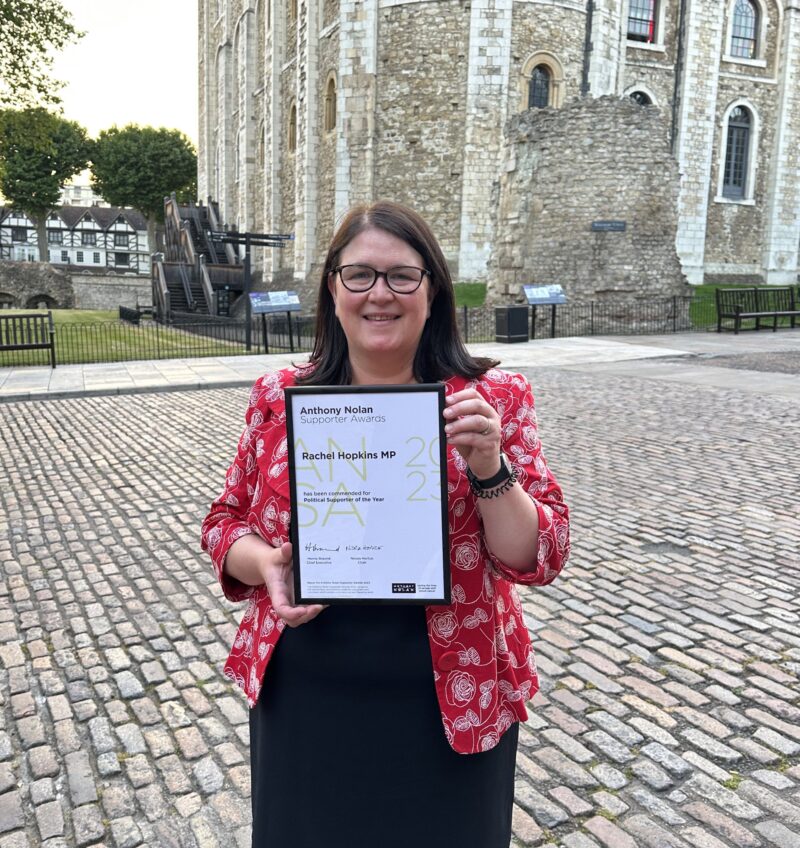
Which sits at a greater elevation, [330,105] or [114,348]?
[330,105]

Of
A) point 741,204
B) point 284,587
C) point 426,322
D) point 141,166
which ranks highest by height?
point 141,166

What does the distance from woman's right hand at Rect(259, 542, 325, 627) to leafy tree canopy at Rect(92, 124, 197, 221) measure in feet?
221

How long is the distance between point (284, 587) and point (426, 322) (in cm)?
73

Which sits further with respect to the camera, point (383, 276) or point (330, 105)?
point (330, 105)

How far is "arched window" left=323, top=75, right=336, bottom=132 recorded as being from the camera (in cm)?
3128

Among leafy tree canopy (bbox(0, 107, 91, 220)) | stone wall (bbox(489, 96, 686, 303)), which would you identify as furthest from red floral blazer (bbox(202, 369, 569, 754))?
leafy tree canopy (bbox(0, 107, 91, 220))

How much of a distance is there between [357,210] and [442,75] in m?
28.6

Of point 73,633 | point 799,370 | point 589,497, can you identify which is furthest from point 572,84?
point 73,633

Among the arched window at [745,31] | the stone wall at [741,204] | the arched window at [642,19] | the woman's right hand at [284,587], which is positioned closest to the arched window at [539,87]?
the arched window at [642,19]

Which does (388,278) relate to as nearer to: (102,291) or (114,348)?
(114,348)

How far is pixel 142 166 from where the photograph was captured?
6278 centimetres

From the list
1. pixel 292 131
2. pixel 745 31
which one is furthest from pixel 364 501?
pixel 745 31

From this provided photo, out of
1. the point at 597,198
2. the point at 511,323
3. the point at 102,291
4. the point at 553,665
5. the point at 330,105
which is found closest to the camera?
the point at 553,665

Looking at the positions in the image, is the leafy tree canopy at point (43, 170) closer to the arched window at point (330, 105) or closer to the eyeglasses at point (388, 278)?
the arched window at point (330, 105)
